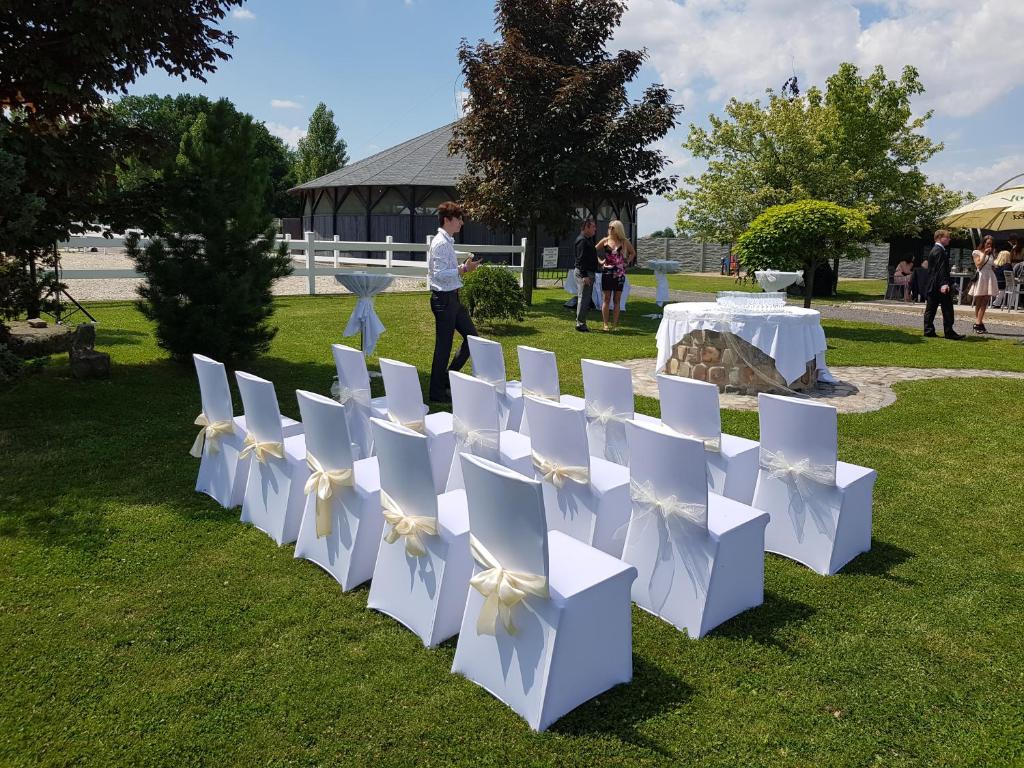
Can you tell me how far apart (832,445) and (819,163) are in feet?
78.3

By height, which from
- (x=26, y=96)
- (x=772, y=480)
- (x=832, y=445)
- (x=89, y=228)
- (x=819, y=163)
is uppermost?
(x=819, y=163)

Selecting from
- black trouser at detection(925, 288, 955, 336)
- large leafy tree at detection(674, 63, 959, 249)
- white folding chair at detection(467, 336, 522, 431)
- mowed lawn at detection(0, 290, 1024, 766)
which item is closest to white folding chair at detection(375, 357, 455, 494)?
white folding chair at detection(467, 336, 522, 431)

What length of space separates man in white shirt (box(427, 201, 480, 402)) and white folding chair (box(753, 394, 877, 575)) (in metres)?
4.13

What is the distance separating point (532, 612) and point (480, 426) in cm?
186

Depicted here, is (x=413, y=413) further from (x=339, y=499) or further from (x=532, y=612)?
(x=532, y=612)

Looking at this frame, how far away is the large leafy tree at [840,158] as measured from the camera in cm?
2462

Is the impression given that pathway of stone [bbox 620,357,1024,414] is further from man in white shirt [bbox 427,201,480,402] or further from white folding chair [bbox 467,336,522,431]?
white folding chair [bbox 467,336,522,431]

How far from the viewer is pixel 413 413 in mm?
5020

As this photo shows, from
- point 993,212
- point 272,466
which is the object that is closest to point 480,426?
point 272,466

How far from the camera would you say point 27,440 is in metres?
6.39

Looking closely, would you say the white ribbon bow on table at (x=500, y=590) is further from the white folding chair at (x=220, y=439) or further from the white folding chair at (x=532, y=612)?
the white folding chair at (x=220, y=439)

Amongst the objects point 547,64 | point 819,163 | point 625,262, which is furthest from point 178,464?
point 819,163

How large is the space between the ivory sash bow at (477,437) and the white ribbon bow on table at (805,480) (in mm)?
1642

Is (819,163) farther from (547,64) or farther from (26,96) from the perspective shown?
(26,96)
